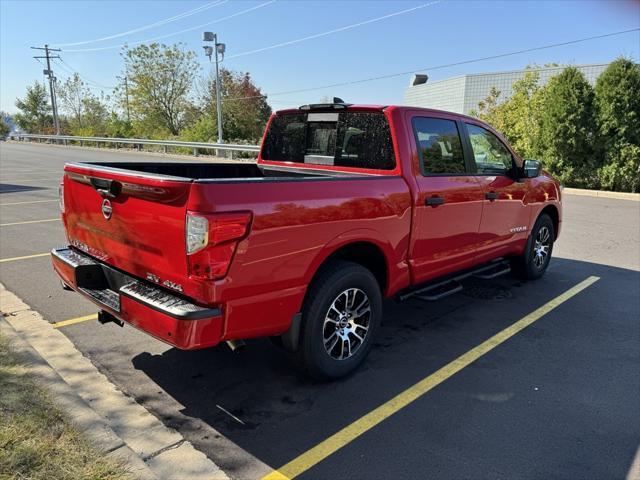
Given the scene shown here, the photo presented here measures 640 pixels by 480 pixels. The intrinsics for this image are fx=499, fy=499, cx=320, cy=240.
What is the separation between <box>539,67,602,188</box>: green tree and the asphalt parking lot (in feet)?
38.8

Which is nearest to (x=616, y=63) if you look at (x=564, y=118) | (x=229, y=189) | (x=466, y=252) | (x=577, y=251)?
(x=564, y=118)

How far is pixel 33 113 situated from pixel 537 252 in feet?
229

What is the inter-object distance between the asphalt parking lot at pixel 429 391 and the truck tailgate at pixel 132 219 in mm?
921

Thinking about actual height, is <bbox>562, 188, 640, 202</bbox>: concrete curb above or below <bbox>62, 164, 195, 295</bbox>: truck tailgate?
below

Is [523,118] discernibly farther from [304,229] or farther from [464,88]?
[464,88]

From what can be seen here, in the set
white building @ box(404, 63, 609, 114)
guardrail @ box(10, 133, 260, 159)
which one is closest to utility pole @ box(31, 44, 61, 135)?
guardrail @ box(10, 133, 260, 159)

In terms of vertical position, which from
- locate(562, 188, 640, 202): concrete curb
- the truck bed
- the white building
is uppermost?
the white building

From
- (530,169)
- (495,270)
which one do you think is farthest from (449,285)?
(530,169)

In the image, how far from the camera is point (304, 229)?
10.1 feet

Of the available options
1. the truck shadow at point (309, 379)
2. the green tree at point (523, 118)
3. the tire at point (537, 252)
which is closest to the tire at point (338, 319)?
the truck shadow at point (309, 379)

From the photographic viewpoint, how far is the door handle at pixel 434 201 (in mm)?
4086

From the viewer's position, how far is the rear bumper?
8.91 ft

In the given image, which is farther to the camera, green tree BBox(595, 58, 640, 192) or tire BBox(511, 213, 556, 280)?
green tree BBox(595, 58, 640, 192)

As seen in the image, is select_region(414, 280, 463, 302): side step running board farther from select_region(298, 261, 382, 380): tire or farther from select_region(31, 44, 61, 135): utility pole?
select_region(31, 44, 61, 135): utility pole
